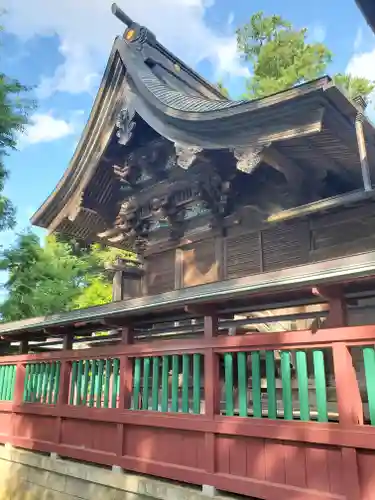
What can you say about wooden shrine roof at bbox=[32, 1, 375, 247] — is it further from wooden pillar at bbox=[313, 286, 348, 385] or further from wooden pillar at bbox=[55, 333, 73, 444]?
wooden pillar at bbox=[55, 333, 73, 444]

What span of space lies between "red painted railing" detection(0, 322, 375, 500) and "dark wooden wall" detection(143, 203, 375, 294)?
7.48ft

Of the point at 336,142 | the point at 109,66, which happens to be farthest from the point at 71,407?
the point at 109,66

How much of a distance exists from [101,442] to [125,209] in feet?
14.6

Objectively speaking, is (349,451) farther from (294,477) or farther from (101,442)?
(101,442)

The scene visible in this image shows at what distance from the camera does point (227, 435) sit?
427 centimetres

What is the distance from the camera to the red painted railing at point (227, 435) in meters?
3.44

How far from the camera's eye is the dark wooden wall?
5945mm

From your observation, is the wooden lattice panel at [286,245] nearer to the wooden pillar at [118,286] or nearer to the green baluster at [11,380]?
the wooden pillar at [118,286]

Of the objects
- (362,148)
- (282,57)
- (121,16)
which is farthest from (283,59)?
(362,148)

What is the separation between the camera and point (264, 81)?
17.0 metres

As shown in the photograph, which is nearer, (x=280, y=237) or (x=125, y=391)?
(x=125, y=391)

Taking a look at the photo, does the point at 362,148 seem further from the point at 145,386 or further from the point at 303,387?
the point at 145,386

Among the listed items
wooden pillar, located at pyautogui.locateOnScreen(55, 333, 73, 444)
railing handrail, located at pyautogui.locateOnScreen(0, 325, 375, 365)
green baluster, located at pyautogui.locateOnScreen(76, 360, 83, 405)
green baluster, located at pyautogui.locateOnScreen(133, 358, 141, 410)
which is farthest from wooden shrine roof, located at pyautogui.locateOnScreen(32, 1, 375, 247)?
green baluster, located at pyautogui.locateOnScreen(76, 360, 83, 405)

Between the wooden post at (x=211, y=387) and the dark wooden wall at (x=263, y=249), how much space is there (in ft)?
6.64
